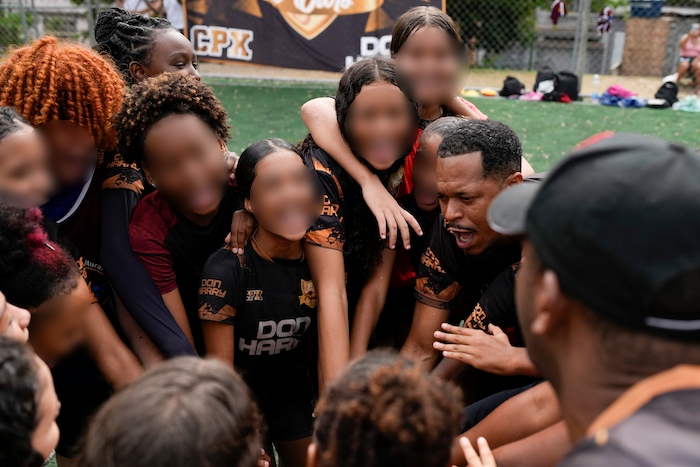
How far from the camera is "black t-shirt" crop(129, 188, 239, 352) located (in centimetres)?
254

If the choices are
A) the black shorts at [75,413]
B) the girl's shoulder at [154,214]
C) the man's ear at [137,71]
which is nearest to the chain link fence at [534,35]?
the man's ear at [137,71]

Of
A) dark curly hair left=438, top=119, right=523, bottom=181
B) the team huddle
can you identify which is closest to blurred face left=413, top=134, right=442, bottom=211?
the team huddle

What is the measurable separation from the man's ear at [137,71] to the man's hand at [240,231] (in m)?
1.19

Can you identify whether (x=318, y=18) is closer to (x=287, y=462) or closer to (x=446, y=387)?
(x=287, y=462)

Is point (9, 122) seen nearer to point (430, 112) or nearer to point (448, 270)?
point (448, 270)

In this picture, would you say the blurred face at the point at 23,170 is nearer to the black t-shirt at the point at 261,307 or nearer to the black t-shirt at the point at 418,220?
the black t-shirt at the point at 261,307

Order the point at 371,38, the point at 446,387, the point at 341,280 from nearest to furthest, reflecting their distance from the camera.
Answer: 1. the point at 446,387
2. the point at 341,280
3. the point at 371,38

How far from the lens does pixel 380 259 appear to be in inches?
116

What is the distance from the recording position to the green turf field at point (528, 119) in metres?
8.48

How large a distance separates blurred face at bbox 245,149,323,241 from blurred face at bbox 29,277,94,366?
75cm

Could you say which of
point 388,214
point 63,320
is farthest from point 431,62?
point 63,320

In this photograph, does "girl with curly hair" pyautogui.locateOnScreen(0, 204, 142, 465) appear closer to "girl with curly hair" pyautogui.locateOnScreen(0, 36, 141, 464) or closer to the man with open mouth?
"girl with curly hair" pyautogui.locateOnScreen(0, 36, 141, 464)

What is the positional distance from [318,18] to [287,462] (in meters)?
8.69

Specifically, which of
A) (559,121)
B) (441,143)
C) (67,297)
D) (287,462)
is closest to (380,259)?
(441,143)
